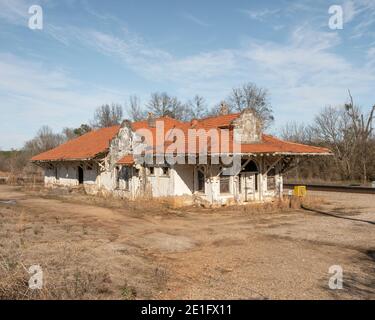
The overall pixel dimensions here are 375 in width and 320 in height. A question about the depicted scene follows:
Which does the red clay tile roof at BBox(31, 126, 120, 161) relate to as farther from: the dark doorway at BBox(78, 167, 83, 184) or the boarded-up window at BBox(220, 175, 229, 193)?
the boarded-up window at BBox(220, 175, 229, 193)

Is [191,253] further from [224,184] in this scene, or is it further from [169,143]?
[169,143]

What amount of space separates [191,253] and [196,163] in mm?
9982

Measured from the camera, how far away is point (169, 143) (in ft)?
76.6

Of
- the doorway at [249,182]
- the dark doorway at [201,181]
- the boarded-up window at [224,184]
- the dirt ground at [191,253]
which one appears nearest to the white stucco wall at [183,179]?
the dark doorway at [201,181]

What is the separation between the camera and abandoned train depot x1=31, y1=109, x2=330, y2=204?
2084 centimetres

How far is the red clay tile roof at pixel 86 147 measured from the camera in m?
28.5

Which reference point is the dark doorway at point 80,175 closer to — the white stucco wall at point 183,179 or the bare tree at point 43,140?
the white stucco wall at point 183,179

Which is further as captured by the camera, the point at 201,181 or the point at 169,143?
the point at 169,143

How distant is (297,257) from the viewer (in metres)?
10.5

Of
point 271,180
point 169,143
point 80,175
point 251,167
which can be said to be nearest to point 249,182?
point 251,167

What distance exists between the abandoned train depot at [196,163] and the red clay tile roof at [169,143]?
2.4 inches

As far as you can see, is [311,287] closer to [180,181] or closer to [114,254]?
[114,254]

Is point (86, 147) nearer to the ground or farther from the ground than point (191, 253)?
farther from the ground
